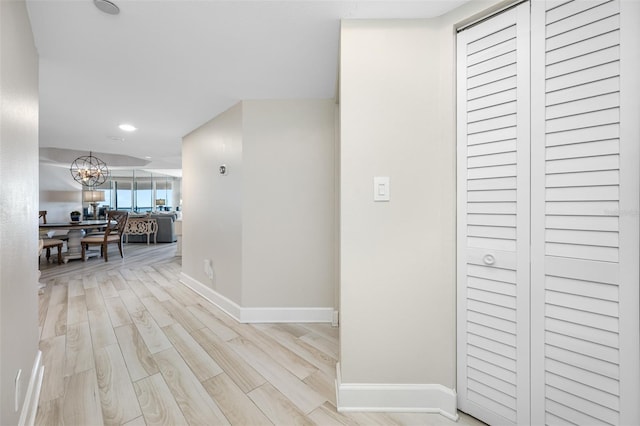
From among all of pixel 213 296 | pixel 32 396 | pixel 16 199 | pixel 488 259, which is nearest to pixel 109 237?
pixel 213 296

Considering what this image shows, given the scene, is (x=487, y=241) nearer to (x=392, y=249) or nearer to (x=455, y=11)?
(x=392, y=249)

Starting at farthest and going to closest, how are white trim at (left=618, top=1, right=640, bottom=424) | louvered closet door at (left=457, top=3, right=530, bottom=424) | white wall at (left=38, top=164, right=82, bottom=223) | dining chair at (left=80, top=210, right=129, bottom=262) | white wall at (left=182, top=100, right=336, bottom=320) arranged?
white wall at (left=38, top=164, right=82, bottom=223), dining chair at (left=80, top=210, right=129, bottom=262), white wall at (left=182, top=100, right=336, bottom=320), louvered closet door at (left=457, top=3, right=530, bottom=424), white trim at (left=618, top=1, right=640, bottom=424)

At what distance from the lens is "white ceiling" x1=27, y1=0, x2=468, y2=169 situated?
125 cm

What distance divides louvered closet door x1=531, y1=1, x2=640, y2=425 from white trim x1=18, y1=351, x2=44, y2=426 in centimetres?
226

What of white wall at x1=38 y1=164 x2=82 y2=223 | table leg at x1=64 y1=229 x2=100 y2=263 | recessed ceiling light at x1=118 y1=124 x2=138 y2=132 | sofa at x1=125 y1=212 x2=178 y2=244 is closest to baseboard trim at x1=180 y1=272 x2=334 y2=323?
recessed ceiling light at x1=118 y1=124 x2=138 y2=132

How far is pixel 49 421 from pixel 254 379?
969 millimetres

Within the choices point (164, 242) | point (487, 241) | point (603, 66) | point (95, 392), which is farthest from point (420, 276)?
point (164, 242)

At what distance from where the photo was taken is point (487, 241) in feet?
3.88

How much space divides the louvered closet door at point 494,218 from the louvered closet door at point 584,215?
49 millimetres

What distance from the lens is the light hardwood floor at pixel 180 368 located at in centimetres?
126

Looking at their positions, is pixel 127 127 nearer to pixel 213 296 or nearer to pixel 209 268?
pixel 209 268

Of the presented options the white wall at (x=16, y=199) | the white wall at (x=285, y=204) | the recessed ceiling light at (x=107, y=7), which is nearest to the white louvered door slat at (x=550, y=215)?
the white wall at (x=285, y=204)

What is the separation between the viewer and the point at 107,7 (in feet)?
4.03

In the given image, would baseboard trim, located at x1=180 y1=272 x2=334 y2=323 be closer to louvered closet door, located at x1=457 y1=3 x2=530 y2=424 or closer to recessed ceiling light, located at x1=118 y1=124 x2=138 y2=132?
louvered closet door, located at x1=457 y1=3 x2=530 y2=424
